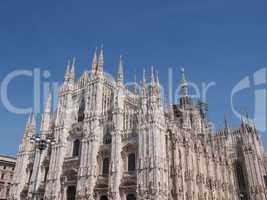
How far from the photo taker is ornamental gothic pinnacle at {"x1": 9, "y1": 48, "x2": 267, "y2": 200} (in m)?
33.1

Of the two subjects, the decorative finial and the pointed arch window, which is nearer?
the pointed arch window

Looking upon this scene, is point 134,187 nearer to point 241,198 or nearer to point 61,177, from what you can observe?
point 61,177

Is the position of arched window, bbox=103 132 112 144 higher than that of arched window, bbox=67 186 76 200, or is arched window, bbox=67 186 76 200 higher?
arched window, bbox=103 132 112 144

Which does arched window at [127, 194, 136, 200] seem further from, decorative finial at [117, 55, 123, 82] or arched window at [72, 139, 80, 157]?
decorative finial at [117, 55, 123, 82]

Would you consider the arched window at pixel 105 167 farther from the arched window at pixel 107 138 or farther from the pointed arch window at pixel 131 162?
the pointed arch window at pixel 131 162

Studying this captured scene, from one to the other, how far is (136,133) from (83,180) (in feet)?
29.4

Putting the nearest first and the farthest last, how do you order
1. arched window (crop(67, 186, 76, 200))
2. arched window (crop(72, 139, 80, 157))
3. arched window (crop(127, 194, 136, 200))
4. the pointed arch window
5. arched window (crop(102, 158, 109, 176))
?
1. arched window (crop(127, 194, 136, 200))
2. the pointed arch window
3. arched window (crop(102, 158, 109, 176))
4. arched window (crop(67, 186, 76, 200))
5. arched window (crop(72, 139, 80, 157))

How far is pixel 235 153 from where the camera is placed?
54.9 m

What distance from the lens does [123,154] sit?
35469 mm

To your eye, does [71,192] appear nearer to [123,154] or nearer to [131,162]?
[123,154]

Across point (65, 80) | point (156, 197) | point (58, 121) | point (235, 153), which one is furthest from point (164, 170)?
point (235, 153)

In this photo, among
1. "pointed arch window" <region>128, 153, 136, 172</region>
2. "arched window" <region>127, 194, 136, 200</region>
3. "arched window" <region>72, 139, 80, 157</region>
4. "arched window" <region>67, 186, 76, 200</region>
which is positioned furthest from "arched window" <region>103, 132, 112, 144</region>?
"arched window" <region>127, 194, 136, 200</region>

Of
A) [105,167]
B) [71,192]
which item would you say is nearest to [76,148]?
[71,192]

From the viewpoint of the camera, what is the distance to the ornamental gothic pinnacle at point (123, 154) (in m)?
33.1
